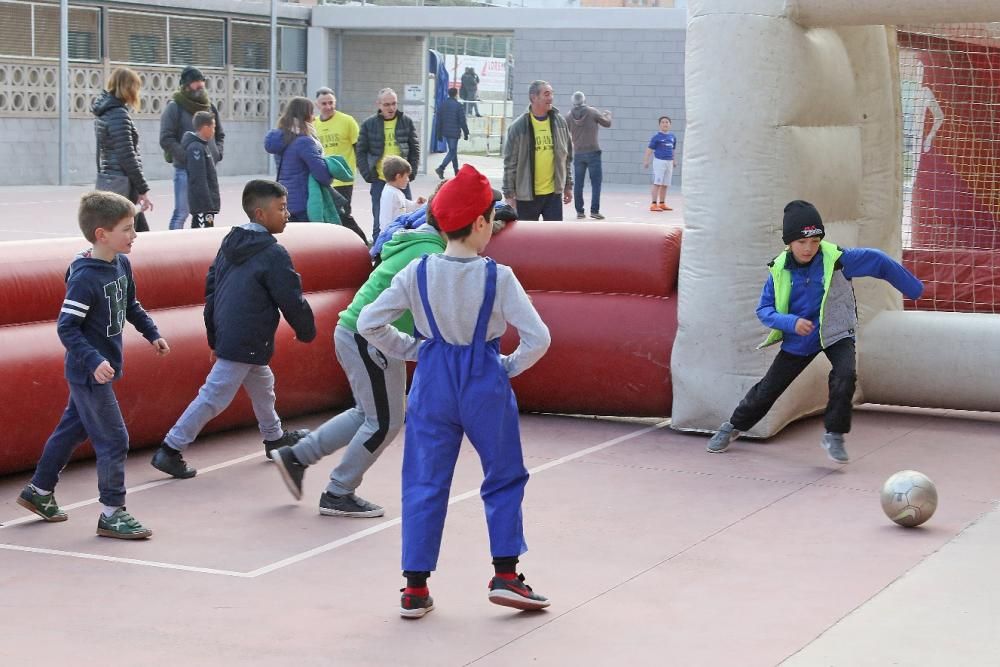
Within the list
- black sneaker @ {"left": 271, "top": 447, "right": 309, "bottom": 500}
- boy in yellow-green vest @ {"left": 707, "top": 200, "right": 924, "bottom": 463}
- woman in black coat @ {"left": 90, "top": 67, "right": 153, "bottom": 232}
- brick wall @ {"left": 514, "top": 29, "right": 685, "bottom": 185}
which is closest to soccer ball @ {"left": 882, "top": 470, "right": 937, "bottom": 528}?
boy in yellow-green vest @ {"left": 707, "top": 200, "right": 924, "bottom": 463}

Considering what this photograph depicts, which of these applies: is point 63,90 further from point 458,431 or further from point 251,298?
point 458,431

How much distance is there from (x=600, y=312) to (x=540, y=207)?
15.9ft

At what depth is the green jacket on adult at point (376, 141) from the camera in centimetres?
1433

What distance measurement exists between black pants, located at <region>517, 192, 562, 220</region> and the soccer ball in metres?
7.29

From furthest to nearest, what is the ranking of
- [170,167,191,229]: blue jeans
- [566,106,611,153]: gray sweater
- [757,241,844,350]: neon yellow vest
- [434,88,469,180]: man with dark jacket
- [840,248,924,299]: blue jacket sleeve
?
[434,88,469,180]: man with dark jacket → [566,106,611,153]: gray sweater → [170,167,191,229]: blue jeans → [757,241,844,350]: neon yellow vest → [840,248,924,299]: blue jacket sleeve

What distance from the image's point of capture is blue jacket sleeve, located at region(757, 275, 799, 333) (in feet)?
24.3

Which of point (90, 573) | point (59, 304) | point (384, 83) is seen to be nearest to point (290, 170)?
point (59, 304)

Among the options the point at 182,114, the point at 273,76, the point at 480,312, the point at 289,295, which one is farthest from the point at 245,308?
the point at 273,76

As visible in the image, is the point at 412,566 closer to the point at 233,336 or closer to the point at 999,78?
the point at 233,336

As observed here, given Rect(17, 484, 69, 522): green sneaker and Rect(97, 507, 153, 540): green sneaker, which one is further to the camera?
Rect(17, 484, 69, 522): green sneaker

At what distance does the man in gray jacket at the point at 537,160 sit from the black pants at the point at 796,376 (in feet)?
18.3

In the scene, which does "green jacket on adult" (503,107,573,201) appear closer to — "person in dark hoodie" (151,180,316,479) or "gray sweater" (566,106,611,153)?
"person in dark hoodie" (151,180,316,479)

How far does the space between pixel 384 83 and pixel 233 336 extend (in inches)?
1051

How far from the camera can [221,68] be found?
29.2 m
